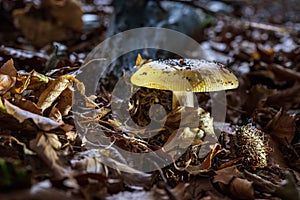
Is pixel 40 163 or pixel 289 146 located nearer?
pixel 40 163

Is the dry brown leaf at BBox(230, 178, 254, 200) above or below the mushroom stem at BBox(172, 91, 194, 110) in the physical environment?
below

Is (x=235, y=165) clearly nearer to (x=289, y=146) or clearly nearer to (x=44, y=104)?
(x=289, y=146)

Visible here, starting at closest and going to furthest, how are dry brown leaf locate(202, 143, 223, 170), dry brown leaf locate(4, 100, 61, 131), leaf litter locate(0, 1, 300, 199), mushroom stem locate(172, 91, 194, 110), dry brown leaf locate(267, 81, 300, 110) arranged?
leaf litter locate(0, 1, 300, 199) < dry brown leaf locate(4, 100, 61, 131) < dry brown leaf locate(202, 143, 223, 170) < mushroom stem locate(172, 91, 194, 110) < dry brown leaf locate(267, 81, 300, 110)

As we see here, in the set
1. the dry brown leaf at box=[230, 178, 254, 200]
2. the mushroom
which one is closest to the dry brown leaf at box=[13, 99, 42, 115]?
the mushroom

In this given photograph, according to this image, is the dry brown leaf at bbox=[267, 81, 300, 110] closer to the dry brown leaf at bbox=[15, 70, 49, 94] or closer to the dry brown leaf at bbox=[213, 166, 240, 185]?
the dry brown leaf at bbox=[213, 166, 240, 185]

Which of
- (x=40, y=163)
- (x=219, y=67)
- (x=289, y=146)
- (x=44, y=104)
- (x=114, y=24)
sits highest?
(x=114, y=24)

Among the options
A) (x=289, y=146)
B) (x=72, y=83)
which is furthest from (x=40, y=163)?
(x=289, y=146)

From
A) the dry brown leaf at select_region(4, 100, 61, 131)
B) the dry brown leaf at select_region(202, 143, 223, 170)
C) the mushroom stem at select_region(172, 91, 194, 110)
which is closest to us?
the dry brown leaf at select_region(4, 100, 61, 131)

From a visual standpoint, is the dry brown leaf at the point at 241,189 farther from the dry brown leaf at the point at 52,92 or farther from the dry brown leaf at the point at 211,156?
the dry brown leaf at the point at 52,92
